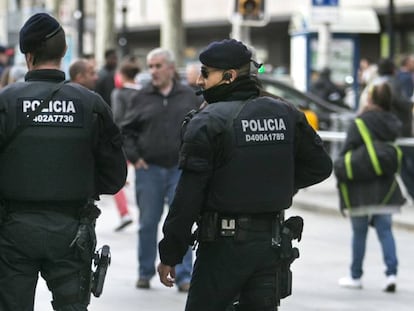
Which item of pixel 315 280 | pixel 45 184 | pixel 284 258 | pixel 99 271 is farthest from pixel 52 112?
pixel 315 280

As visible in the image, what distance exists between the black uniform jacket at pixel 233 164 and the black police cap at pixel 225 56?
14 centimetres

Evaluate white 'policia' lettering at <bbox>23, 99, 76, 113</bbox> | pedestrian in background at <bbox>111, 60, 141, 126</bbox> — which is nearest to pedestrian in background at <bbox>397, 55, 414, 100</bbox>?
pedestrian in background at <bbox>111, 60, 141, 126</bbox>

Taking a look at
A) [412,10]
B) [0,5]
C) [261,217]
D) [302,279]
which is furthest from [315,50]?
[0,5]

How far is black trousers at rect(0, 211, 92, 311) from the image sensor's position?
18.5 ft

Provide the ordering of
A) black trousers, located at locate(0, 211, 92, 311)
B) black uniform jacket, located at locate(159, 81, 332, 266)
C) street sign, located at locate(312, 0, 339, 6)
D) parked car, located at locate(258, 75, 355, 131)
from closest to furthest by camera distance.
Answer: black uniform jacket, located at locate(159, 81, 332, 266)
black trousers, located at locate(0, 211, 92, 311)
parked car, located at locate(258, 75, 355, 131)
street sign, located at locate(312, 0, 339, 6)

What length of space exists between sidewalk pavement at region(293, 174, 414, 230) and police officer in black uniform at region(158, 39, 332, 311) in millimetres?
8164

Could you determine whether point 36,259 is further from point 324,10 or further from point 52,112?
point 324,10

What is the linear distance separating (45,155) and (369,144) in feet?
14.9

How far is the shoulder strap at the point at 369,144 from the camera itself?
379 inches

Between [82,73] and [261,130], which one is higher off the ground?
[261,130]

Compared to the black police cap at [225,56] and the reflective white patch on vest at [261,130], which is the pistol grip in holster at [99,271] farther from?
the black police cap at [225,56]

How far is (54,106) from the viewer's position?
5703 millimetres

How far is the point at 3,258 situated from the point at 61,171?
49cm

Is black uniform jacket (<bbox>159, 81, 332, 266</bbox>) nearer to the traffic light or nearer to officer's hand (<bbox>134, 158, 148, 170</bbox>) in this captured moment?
officer's hand (<bbox>134, 158, 148, 170</bbox>)
